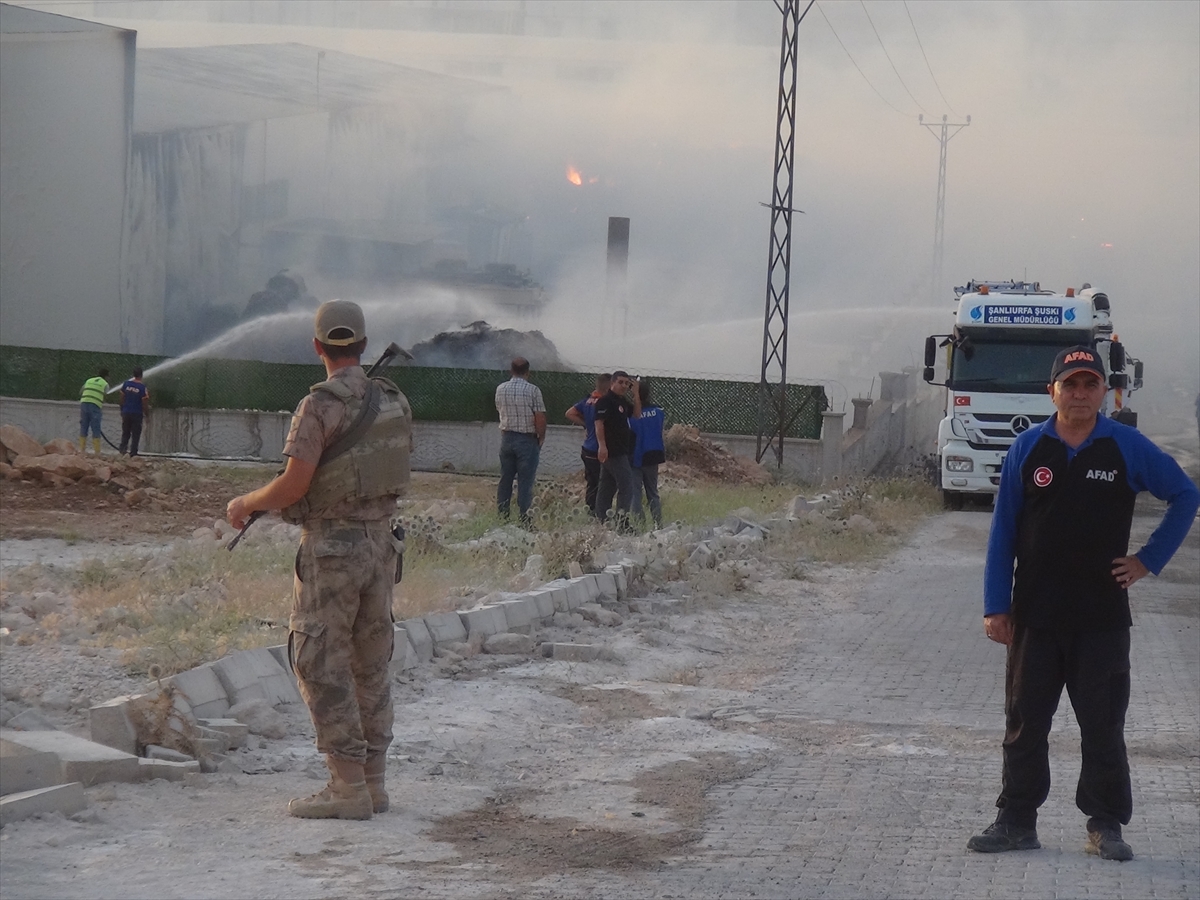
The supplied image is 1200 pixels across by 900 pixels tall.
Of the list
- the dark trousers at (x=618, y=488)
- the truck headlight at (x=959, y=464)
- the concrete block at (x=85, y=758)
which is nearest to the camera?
the concrete block at (x=85, y=758)

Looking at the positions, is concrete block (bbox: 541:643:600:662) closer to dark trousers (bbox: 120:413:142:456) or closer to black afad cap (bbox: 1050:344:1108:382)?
black afad cap (bbox: 1050:344:1108:382)

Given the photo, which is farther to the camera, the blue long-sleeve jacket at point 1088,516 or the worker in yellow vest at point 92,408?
the worker in yellow vest at point 92,408

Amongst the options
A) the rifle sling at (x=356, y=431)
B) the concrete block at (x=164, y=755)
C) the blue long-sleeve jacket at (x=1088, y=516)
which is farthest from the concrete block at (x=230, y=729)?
the blue long-sleeve jacket at (x=1088, y=516)

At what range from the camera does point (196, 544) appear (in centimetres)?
1323

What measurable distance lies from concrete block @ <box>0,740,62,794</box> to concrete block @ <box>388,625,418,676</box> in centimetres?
239

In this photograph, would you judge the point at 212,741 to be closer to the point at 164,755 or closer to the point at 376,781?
the point at 164,755

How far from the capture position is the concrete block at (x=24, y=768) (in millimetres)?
4789

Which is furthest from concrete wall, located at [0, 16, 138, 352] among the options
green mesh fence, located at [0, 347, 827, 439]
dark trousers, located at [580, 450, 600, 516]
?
dark trousers, located at [580, 450, 600, 516]

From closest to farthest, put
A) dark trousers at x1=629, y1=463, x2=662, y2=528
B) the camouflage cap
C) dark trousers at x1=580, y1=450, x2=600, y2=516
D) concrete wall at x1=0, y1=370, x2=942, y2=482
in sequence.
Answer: the camouflage cap < dark trousers at x1=629, y1=463, x2=662, y2=528 < dark trousers at x1=580, y1=450, x2=600, y2=516 < concrete wall at x1=0, y1=370, x2=942, y2=482

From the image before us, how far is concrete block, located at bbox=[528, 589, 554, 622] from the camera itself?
9.01 metres

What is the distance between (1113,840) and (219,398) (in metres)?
26.2

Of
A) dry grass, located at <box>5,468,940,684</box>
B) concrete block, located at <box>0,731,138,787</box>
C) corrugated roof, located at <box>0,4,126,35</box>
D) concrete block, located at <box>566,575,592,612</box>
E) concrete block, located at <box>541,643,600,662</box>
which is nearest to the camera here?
concrete block, located at <box>0,731,138,787</box>

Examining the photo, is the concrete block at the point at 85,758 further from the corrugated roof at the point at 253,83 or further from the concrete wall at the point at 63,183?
the corrugated roof at the point at 253,83

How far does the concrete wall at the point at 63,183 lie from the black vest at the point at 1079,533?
40.4 meters
